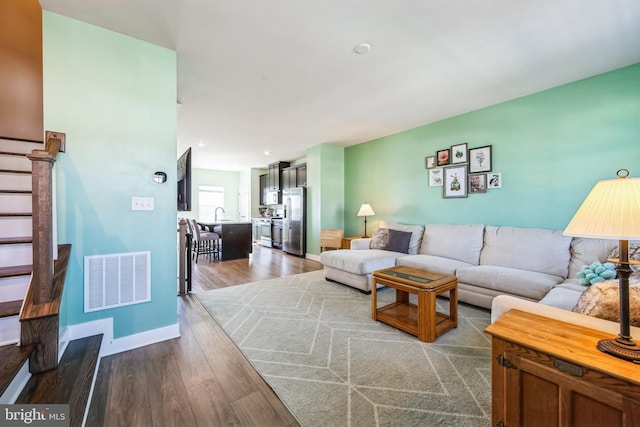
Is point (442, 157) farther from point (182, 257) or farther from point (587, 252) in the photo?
point (182, 257)

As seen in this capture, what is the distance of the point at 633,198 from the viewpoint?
0.94 meters

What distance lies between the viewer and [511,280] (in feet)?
8.58

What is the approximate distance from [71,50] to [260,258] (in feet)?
15.5

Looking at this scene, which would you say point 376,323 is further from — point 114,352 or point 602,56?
point 602,56

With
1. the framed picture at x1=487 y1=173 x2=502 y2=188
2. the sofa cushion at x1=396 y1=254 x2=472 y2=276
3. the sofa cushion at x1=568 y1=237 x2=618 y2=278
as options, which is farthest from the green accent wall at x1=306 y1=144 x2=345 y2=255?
the sofa cushion at x1=568 y1=237 x2=618 y2=278

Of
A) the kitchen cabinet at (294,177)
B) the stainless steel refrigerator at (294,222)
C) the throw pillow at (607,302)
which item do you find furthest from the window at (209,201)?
the throw pillow at (607,302)

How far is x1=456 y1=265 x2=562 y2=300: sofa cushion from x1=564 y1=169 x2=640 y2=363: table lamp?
1.71m

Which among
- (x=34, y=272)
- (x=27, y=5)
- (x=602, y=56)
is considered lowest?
(x=34, y=272)

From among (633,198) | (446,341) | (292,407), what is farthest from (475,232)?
(292,407)

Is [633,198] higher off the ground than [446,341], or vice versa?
[633,198]

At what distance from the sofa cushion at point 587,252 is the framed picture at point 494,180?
1.08m

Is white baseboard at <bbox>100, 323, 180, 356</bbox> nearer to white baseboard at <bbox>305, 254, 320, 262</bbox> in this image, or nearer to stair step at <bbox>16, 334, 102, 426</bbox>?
stair step at <bbox>16, 334, 102, 426</bbox>

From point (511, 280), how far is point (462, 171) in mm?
1867

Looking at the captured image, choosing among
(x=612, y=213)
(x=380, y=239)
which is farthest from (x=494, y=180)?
(x=612, y=213)
